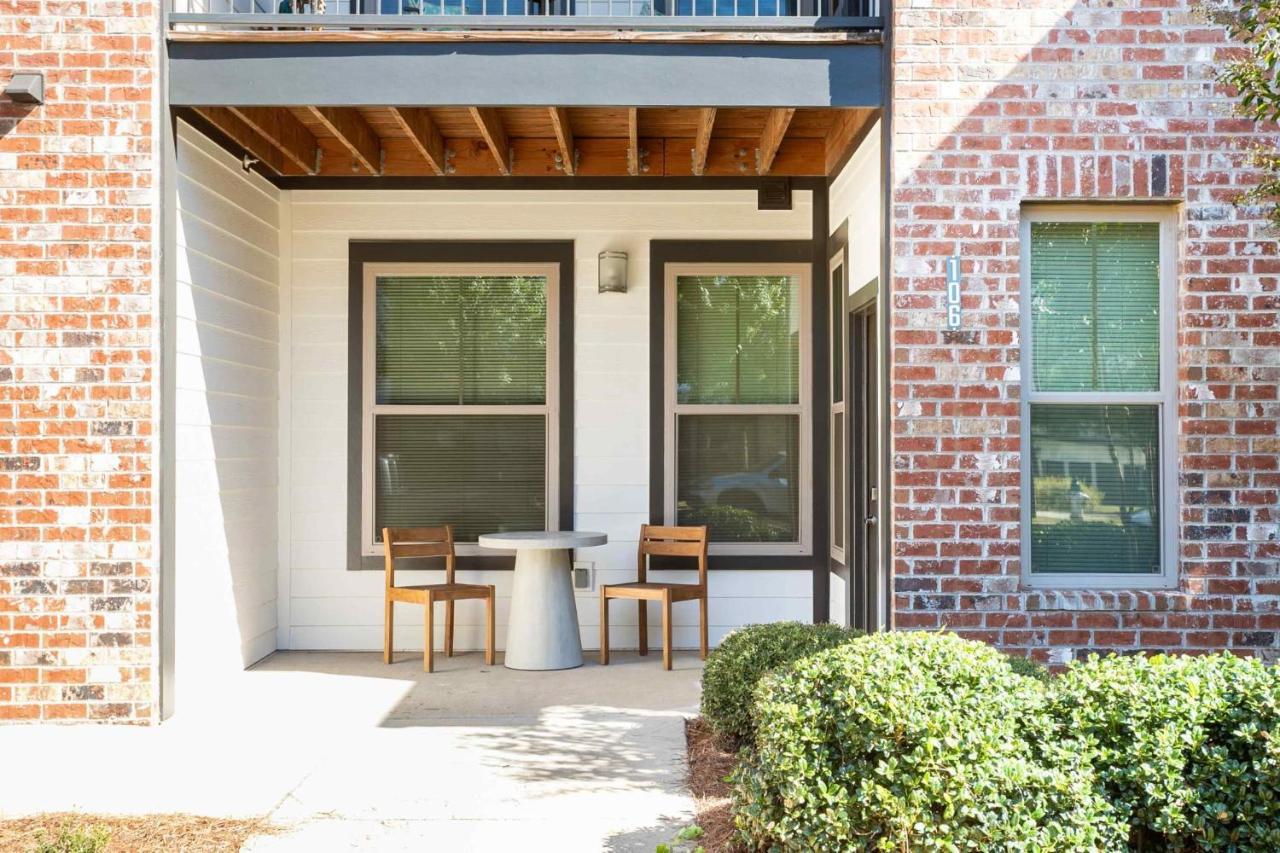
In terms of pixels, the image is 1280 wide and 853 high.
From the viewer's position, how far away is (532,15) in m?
6.16

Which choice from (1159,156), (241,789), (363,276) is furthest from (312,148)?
(1159,156)

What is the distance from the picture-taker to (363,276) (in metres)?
7.47

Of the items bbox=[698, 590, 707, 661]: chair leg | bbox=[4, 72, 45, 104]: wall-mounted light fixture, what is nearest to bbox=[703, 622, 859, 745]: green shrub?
bbox=[698, 590, 707, 661]: chair leg

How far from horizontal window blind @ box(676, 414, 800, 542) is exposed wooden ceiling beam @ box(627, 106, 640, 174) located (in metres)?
1.58

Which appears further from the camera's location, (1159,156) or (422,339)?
(422,339)

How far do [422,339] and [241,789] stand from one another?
3646 mm

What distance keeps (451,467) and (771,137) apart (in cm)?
285

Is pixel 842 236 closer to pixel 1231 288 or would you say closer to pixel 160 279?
pixel 1231 288

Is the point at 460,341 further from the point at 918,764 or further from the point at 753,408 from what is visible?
the point at 918,764

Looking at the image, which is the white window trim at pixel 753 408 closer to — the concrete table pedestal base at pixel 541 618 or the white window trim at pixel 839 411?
the white window trim at pixel 839 411

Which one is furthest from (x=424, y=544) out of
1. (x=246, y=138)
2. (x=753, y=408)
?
(x=246, y=138)

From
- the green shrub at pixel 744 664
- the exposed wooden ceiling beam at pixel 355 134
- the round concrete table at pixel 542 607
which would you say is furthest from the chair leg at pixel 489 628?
the exposed wooden ceiling beam at pixel 355 134

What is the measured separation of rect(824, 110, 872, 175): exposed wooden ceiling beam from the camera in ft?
19.5

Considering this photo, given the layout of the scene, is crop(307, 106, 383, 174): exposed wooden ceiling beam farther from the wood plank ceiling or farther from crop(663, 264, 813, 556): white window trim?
crop(663, 264, 813, 556): white window trim
